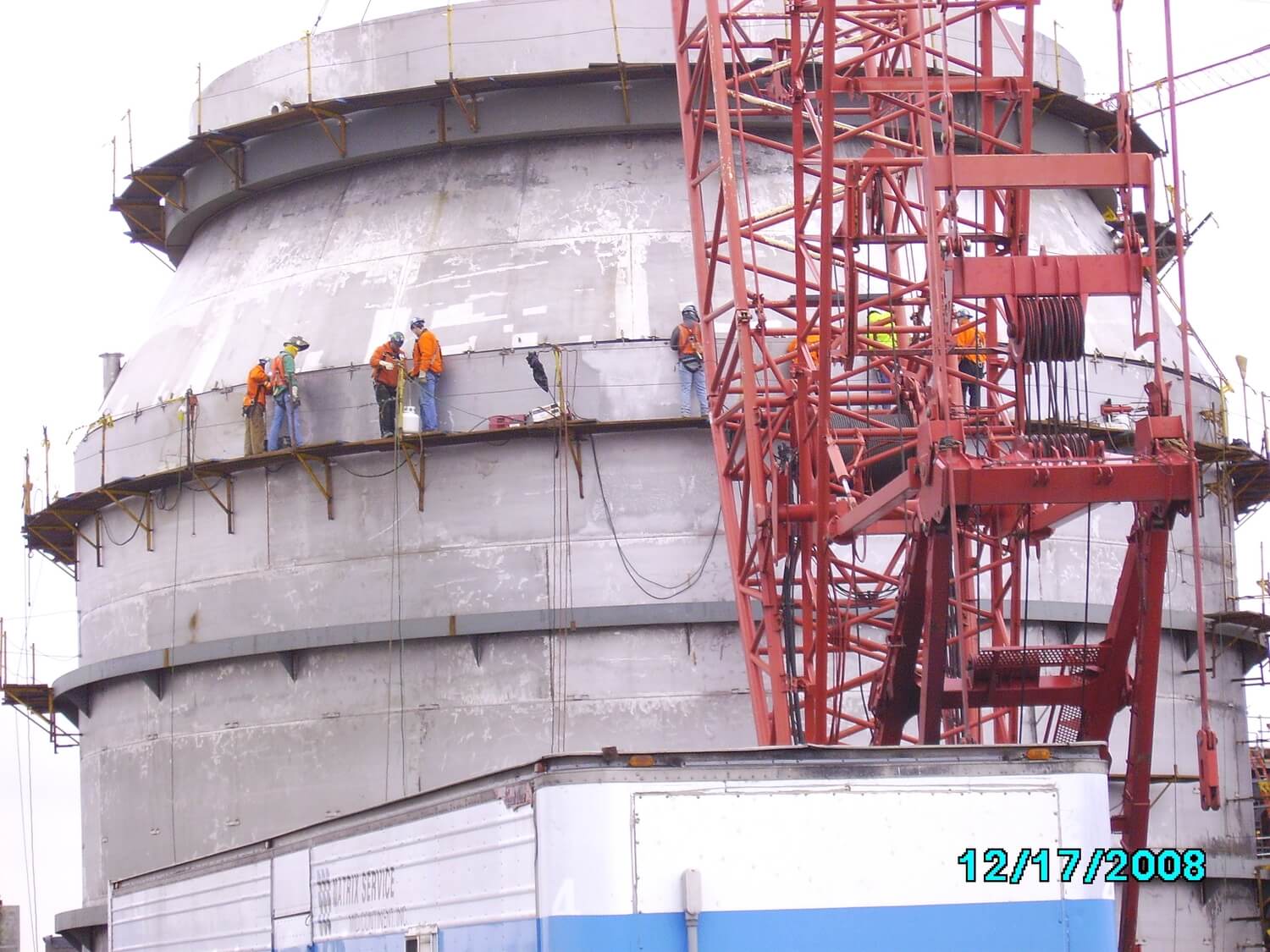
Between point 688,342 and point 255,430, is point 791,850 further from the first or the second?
point 255,430

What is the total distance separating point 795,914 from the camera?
45.7 ft

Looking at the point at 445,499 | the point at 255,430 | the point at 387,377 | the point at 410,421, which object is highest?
the point at 387,377

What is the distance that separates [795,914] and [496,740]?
17.8 metres

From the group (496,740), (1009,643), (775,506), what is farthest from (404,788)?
(1009,643)

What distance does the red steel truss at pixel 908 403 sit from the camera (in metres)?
23.8

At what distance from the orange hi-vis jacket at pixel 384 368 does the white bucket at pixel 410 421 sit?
0.51m

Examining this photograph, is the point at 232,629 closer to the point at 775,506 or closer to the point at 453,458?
the point at 453,458

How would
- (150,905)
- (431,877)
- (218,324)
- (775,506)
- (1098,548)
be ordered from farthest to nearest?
(218,324)
(1098,548)
(775,506)
(150,905)
(431,877)

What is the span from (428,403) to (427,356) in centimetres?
77

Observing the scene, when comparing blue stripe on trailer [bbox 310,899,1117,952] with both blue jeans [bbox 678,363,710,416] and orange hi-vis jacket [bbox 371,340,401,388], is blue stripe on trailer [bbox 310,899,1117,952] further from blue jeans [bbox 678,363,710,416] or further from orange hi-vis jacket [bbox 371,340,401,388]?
orange hi-vis jacket [bbox 371,340,401,388]

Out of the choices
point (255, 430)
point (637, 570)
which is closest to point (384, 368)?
point (255, 430)

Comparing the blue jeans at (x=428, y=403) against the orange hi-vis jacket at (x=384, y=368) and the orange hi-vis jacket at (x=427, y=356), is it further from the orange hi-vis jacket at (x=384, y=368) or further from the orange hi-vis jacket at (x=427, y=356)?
the orange hi-vis jacket at (x=384, y=368)

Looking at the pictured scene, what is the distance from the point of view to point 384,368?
106 feet
